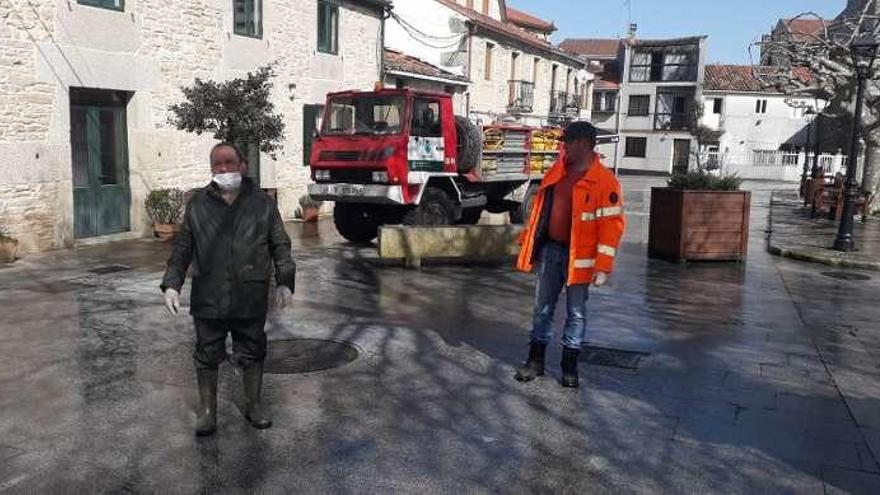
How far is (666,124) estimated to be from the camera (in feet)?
175

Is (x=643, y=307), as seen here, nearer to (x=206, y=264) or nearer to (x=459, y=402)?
(x=459, y=402)

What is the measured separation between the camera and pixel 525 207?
14.6 metres

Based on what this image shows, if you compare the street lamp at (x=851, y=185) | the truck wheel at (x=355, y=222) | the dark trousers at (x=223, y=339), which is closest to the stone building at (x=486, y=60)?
the truck wheel at (x=355, y=222)

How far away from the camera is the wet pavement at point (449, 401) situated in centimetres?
392

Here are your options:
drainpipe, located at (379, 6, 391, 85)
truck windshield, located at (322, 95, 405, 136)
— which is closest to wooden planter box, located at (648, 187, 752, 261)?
truck windshield, located at (322, 95, 405, 136)

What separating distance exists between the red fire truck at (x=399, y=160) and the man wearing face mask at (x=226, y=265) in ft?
22.0

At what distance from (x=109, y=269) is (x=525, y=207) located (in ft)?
25.1

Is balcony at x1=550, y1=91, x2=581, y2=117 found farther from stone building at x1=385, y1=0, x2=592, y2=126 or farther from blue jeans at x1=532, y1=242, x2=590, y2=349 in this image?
blue jeans at x1=532, y1=242, x2=590, y2=349

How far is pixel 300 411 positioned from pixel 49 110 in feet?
27.6

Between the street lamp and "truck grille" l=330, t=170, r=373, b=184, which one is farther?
the street lamp

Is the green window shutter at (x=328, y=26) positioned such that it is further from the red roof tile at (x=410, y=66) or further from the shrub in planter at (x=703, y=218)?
the shrub in planter at (x=703, y=218)

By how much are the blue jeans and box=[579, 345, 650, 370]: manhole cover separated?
2.39 ft

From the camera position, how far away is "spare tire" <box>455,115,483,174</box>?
1228 centimetres

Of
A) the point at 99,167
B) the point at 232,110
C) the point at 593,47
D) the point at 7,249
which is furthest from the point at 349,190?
the point at 593,47
